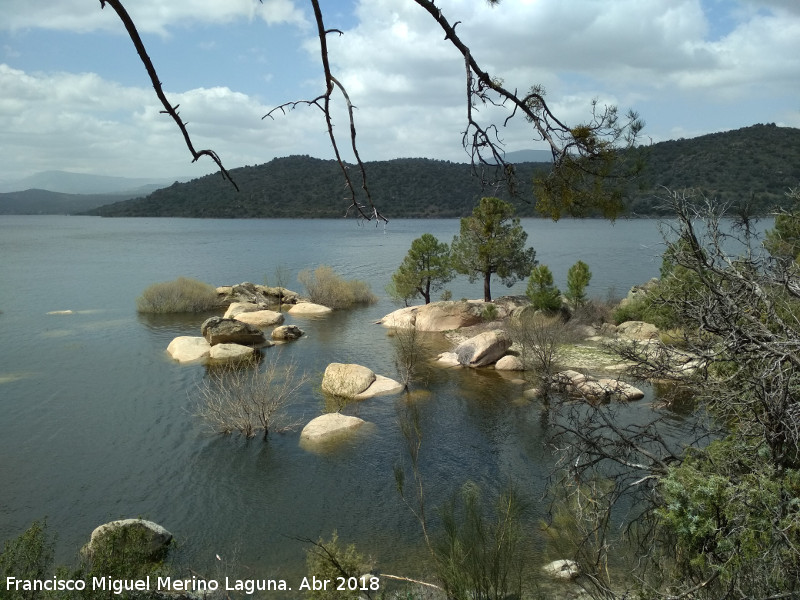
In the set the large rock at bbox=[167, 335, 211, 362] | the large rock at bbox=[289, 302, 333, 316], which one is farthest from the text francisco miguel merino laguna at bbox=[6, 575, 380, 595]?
the large rock at bbox=[289, 302, 333, 316]

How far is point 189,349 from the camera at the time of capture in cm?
2558

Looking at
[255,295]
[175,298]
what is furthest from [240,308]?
[255,295]

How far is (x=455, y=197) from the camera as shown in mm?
75125

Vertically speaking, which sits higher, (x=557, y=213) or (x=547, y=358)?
(x=557, y=213)

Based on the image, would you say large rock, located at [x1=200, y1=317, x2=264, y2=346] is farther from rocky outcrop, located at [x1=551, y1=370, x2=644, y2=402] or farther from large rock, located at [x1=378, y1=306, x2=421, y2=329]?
rocky outcrop, located at [x1=551, y1=370, x2=644, y2=402]

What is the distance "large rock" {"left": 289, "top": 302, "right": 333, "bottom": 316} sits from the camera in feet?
121

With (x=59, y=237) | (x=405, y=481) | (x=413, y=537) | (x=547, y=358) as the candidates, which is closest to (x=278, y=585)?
(x=413, y=537)

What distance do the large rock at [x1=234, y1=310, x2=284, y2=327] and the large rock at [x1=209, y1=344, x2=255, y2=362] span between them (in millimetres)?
6510

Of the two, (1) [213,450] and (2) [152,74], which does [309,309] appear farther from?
(2) [152,74]

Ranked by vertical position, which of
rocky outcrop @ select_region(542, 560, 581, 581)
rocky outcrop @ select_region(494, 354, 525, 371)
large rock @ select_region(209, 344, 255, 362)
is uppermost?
large rock @ select_region(209, 344, 255, 362)

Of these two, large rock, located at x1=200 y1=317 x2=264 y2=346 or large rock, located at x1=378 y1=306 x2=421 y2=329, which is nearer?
large rock, located at x1=200 y1=317 x2=264 y2=346

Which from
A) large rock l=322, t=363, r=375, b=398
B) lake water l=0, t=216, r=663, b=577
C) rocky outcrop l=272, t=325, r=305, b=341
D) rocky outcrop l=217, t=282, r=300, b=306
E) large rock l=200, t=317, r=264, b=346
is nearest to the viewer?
lake water l=0, t=216, r=663, b=577

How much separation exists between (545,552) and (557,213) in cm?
849

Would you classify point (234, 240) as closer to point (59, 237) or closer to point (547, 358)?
point (59, 237)
